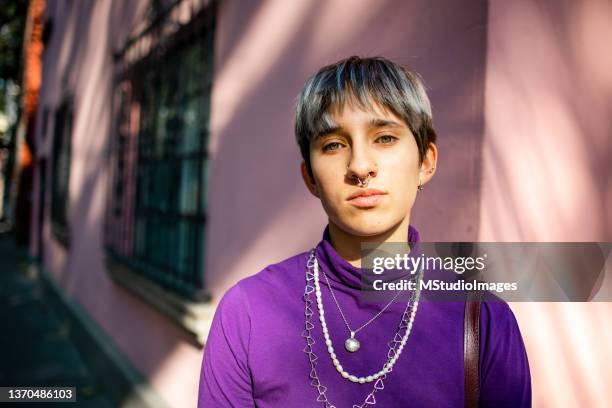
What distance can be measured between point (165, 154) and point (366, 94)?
2947 mm

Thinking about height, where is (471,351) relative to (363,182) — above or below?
below

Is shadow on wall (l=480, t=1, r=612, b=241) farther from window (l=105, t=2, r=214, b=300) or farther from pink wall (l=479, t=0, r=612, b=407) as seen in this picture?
window (l=105, t=2, r=214, b=300)

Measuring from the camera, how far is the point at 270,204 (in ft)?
8.09

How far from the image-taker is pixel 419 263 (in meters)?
1.22

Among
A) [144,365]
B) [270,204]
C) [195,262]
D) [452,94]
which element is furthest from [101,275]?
[452,94]

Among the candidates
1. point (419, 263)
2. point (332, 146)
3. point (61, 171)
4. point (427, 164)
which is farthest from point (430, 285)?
point (61, 171)

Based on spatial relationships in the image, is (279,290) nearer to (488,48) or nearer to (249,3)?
(488,48)

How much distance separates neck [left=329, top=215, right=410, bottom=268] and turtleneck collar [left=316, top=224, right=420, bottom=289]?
0.6 inches

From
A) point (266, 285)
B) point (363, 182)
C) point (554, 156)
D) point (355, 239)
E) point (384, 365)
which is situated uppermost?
point (554, 156)

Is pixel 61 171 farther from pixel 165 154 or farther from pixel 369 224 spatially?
pixel 369 224

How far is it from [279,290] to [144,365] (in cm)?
307

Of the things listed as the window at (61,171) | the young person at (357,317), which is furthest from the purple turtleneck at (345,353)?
the window at (61,171)

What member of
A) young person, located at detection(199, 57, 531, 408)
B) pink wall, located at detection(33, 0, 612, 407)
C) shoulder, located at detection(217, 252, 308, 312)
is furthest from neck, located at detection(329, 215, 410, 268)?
pink wall, located at detection(33, 0, 612, 407)

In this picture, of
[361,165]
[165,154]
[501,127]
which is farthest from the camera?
[165,154]
